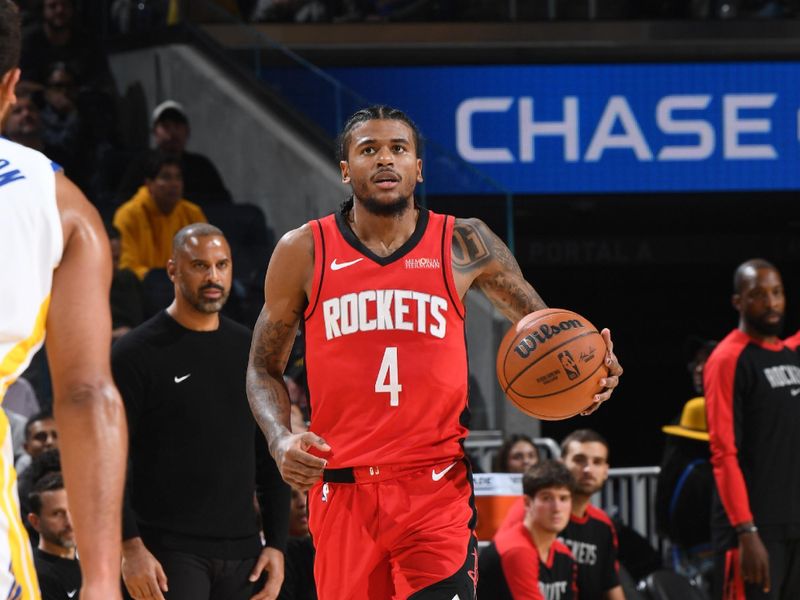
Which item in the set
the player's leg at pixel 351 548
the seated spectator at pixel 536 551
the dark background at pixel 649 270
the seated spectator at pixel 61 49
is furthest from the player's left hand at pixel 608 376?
the dark background at pixel 649 270

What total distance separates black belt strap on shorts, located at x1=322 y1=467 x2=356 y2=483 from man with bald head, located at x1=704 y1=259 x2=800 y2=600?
3218mm

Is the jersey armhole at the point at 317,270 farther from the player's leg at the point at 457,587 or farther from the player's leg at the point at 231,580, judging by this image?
the player's leg at the point at 231,580

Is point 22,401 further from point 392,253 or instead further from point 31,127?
point 392,253

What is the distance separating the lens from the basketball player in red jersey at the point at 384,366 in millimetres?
4125

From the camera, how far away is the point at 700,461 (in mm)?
8828

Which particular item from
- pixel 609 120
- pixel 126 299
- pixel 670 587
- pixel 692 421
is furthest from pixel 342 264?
pixel 609 120

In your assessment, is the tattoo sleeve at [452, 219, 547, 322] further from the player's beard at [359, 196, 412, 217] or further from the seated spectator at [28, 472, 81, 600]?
the seated spectator at [28, 472, 81, 600]

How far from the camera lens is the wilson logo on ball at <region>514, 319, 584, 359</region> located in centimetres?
427

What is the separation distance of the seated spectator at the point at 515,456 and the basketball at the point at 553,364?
402 centimetres

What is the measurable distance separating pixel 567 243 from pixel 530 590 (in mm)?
8140

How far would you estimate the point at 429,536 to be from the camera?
13.4ft

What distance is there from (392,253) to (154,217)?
5.69m

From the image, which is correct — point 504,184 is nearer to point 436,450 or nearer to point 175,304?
point 175,304

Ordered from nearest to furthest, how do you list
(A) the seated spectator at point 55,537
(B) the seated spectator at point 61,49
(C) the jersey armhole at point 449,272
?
1. (C) the jersey armhole at point 449,272
2. (A) the seated spectator at point 55,537
3. (B) the seated spectator at point 61,49
